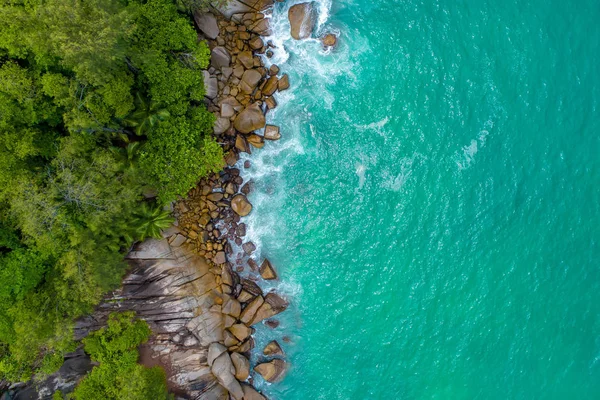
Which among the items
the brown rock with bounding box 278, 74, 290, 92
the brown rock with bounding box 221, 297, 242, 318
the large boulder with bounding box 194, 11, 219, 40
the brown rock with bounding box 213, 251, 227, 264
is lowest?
the brown rock with bounding box 221, 297, 242, 318

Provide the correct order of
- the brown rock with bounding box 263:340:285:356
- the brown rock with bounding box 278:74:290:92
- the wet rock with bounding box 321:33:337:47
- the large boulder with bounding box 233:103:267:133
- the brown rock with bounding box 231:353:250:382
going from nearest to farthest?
the large boulder with bounding box 233:103:267:133
the wet rock with bounding box 321:33:337:47
the brown rock with bounding box 278:74:290:92
the brown rock with bounding box 231:353:250:382
the brown rock with bounding box 263:340:285:356

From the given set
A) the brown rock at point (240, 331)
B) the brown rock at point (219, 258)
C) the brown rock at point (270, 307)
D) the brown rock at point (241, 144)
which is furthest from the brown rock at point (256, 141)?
the brown rock at point (240, 331)

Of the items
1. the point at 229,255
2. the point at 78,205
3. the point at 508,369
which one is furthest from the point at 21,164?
the point at 508,369

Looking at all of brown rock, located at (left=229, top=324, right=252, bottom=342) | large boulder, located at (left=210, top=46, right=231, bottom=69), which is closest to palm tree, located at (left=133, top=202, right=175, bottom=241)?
brown rock, located at (left=229, top=324, right=252, bottom=342)

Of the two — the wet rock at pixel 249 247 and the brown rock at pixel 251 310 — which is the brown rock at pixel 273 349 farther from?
the wet rock at pixel 249 247

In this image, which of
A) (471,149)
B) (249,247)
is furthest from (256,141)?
(471,149)

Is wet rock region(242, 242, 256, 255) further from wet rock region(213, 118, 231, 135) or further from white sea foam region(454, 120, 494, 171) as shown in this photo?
white sea foam region(454, 120, 494, 171)
